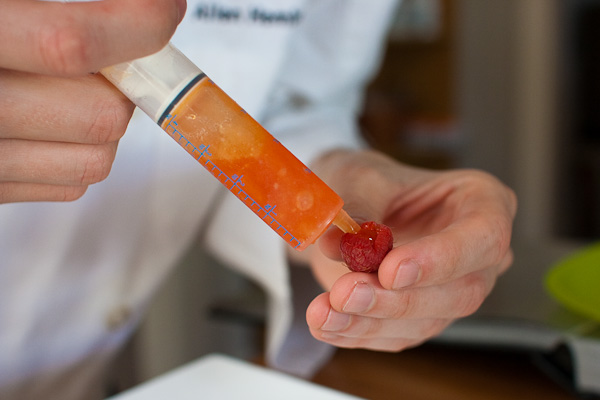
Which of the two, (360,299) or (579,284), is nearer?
(360,299)

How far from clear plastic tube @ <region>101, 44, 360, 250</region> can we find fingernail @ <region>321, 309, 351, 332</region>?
50 mm

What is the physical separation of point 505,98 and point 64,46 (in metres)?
2.20

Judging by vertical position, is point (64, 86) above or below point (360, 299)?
above

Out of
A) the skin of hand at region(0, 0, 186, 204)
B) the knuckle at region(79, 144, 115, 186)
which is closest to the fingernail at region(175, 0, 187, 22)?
the skin of hand at region(0, 0, 186, 204)

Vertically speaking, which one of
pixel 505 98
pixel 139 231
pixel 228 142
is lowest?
pixel 505 98

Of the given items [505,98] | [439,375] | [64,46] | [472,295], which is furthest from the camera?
[505,98]

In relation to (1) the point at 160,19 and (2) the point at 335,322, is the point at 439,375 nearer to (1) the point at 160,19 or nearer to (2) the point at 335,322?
(2) the point at 335,322

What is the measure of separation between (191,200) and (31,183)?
1.09ft

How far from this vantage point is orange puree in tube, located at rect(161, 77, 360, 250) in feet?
1.21

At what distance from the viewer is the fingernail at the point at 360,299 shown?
36 centimetres

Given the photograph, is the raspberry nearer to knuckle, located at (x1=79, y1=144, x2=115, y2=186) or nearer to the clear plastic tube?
the clear plastic tube

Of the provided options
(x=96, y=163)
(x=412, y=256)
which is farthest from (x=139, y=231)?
(x=412, y=256)

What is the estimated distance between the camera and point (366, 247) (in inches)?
15.2

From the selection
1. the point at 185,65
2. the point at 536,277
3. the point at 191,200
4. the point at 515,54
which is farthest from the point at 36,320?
the point at 515,54
